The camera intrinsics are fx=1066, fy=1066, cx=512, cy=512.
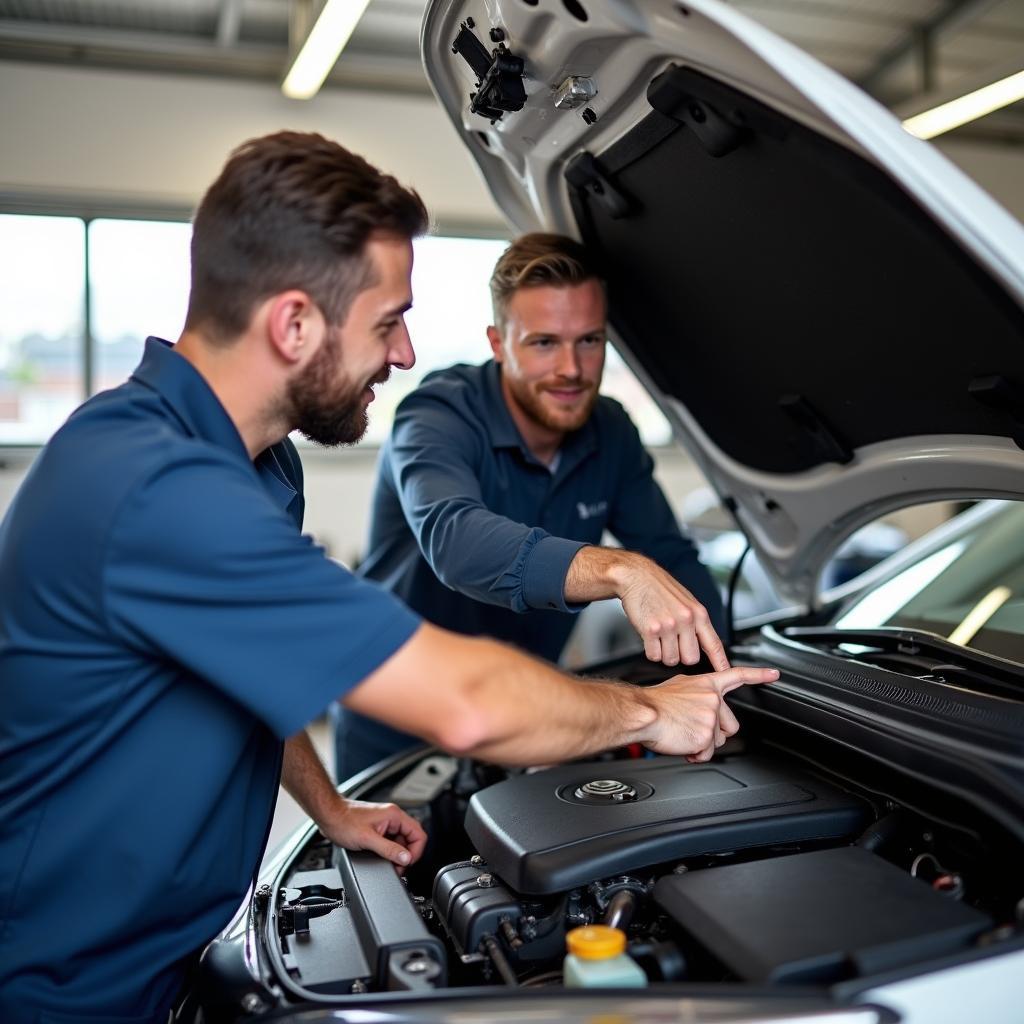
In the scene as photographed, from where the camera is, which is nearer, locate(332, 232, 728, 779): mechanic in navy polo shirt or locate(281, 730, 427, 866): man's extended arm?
locate(281, 730, 427, 866): man's extended arm

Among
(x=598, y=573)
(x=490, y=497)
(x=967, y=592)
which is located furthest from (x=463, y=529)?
(x=967, y=592)

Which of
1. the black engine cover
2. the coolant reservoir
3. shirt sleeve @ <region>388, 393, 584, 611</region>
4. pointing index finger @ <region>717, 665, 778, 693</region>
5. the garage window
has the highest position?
the garage window

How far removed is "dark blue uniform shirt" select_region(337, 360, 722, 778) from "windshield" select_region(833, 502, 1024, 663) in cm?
32

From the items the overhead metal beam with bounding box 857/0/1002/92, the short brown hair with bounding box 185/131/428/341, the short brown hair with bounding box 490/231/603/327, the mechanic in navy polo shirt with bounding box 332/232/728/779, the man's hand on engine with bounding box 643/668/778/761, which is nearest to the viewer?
the short brown hair with bounding box 185/131/428/341

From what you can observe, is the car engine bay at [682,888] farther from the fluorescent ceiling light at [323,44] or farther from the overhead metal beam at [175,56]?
the overhead metal beam at [175,56]

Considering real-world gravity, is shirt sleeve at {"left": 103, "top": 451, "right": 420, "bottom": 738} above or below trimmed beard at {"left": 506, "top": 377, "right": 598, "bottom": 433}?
below

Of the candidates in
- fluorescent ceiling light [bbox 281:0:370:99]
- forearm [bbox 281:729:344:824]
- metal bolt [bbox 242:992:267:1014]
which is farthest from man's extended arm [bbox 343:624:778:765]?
fluorescent ceiling light [bbox 281:0:370:99]

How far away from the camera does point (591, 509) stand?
7.45ft

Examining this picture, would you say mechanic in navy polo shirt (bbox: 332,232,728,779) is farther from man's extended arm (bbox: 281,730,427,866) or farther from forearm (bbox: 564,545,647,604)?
man's extended arm (bbox: 281,730,427,866)

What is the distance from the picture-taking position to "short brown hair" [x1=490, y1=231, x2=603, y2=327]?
6.54ft

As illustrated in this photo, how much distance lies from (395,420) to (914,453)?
0.99m

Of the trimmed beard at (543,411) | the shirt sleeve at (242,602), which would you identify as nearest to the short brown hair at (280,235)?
the shirt sleeve at (242,602)

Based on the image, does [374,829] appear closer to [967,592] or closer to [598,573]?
[598,573]

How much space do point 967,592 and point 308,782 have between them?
3.83ft
